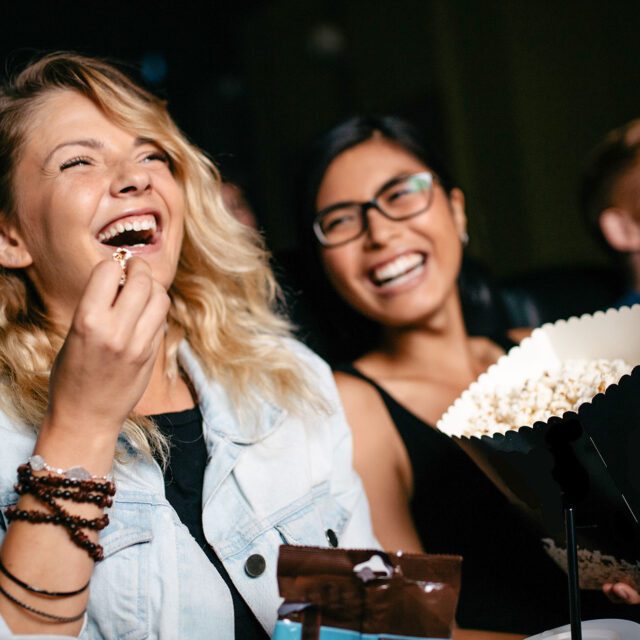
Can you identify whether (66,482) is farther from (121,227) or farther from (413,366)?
(413,366)

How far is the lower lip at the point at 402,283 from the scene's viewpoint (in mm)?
1720

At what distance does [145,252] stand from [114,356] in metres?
0.38

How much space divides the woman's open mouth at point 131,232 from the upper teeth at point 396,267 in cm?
61

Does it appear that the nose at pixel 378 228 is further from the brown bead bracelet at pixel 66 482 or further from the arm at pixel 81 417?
the brown bead bracelet at pixel 66 482

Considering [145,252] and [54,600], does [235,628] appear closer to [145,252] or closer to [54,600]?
[54,600]

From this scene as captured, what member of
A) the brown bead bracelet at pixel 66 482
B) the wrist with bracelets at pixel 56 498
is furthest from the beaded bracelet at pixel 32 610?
the brown bead bracelet at pixel 66 482

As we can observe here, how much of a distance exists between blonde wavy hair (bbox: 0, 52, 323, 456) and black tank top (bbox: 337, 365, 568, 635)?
30cm

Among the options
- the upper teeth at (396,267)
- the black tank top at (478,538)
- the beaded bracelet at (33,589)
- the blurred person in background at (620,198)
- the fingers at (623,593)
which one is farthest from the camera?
the blurred person in background at (620,198)

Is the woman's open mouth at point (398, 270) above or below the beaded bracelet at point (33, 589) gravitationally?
above

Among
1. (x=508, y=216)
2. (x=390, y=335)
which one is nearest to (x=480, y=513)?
(x=390, y=335)

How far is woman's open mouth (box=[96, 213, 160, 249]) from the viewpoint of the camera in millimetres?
1218

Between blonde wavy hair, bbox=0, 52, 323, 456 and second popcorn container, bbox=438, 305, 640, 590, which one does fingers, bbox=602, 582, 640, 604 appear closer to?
second popcorn container, bbox=438, 305, 640, 590

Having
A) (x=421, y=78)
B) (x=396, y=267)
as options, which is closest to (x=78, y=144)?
(x=396, y=267)

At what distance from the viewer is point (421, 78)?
167 inches
